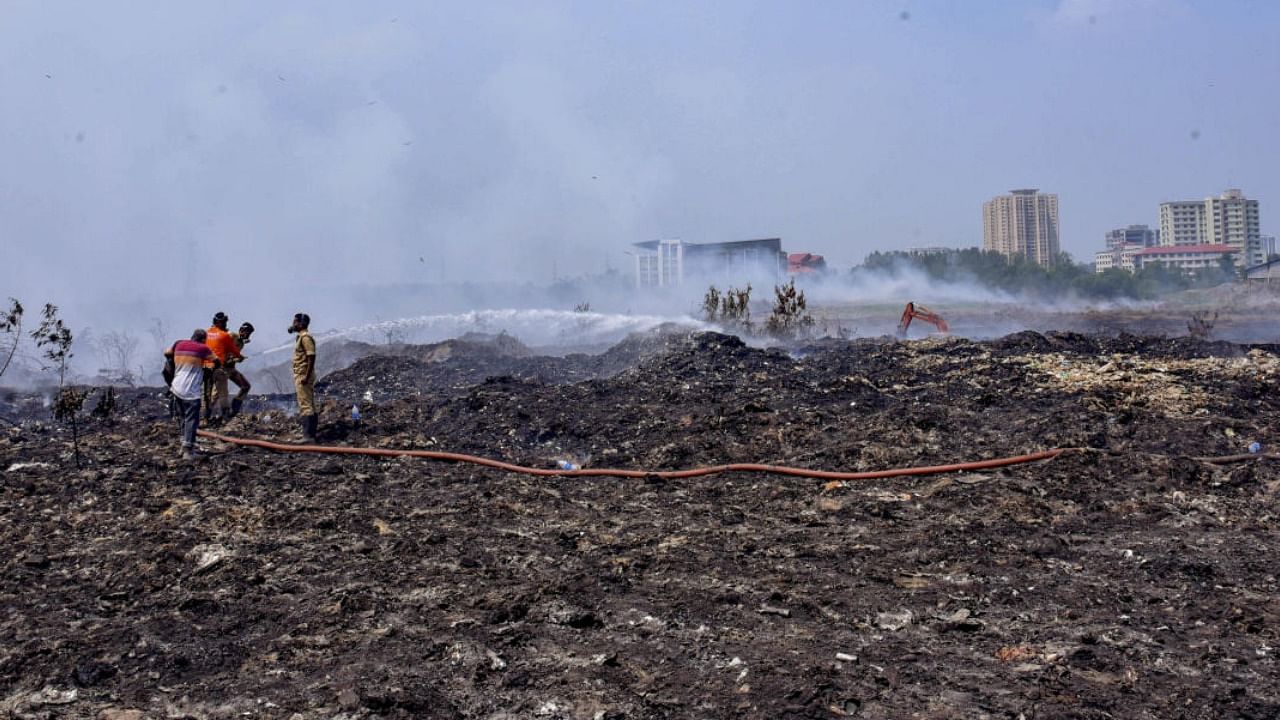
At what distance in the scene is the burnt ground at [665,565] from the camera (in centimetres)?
536

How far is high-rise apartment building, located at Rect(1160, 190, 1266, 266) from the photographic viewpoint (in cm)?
11362

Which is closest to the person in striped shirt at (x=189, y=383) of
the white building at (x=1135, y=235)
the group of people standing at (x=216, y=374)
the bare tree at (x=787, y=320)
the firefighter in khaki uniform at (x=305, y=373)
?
the group of people standing at (x=216, y=374)

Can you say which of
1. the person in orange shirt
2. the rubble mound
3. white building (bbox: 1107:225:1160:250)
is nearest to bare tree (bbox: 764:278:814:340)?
the rubble mound

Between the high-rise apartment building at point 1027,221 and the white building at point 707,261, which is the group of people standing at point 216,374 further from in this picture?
the high-rise apartment building at point 1027,221

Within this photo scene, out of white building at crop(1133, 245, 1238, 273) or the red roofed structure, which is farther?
white building at crop(1133, 245, 1238, 273)

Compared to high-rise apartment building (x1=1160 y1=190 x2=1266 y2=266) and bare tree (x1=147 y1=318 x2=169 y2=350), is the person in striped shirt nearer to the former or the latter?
bare tree (x1=147 y1=318 x2=169 y2=350)

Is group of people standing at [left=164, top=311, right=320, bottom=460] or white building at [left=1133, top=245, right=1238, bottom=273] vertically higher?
white building at [left=1133, top=245, right=1238, bottom=273]

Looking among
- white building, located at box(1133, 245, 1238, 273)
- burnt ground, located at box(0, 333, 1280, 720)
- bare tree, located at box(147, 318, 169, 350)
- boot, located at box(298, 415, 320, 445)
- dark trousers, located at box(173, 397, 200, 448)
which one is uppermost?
white building, located at box(1133, 245, 1238, 273)

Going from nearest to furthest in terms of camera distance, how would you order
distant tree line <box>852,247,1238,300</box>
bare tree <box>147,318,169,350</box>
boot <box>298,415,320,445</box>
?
boot <box>298,415,320,445</box> < bare tree <box>147,318,169,350</box> < distant tree line <box>852,247,1238,300</box>

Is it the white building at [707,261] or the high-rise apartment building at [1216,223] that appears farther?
the high-rise apartment building at [1216,223]

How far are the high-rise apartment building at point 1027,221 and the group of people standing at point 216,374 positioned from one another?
375 ft

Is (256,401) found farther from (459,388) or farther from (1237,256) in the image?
(1237,256)

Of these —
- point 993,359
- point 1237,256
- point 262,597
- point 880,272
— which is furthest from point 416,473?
point 1237,256

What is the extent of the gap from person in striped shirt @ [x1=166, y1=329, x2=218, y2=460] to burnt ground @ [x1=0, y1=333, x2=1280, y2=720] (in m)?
0.31
